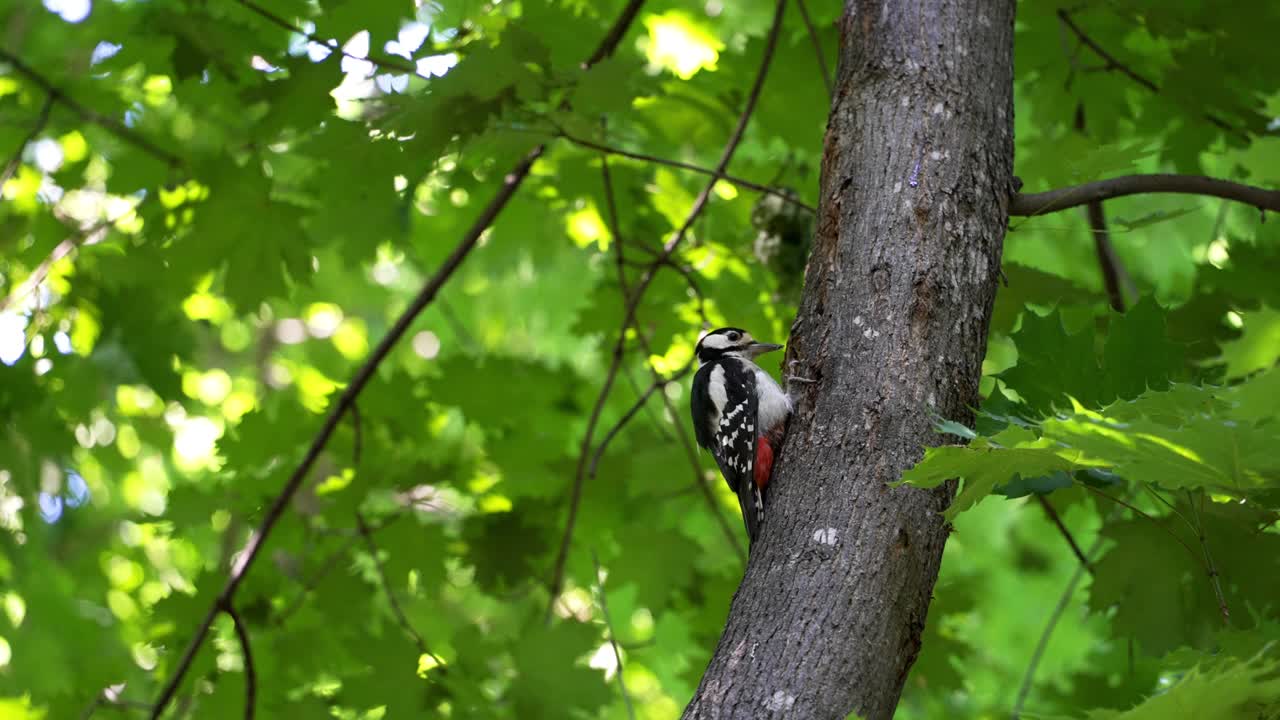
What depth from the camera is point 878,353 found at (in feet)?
5.85

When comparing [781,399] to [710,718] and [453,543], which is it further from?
[453,543]

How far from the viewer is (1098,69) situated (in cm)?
307

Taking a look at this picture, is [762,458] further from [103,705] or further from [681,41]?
[681,41]

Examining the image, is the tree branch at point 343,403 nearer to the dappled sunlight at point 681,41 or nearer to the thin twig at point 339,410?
the thin twig at point 339,410

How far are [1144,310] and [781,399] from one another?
33.3 inches

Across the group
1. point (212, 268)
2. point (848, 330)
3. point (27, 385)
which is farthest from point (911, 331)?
point (27, 385)

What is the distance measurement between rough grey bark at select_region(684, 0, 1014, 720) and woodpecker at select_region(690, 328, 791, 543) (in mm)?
588

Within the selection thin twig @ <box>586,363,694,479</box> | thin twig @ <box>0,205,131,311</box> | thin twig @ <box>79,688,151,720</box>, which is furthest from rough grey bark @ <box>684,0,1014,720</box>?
thin twig @ <box>0,205,131,311</box>

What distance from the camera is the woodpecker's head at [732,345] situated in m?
3.51

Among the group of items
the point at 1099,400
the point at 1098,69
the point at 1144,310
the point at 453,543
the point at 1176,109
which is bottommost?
the point at 1099,400

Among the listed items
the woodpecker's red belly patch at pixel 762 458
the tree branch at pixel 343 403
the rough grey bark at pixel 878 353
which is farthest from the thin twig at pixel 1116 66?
the woodpecker's red belly patch at pixel 762 458

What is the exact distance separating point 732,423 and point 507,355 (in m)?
1.41

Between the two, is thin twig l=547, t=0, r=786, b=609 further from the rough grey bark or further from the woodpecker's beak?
the rough grey bark

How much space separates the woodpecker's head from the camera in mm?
3506
